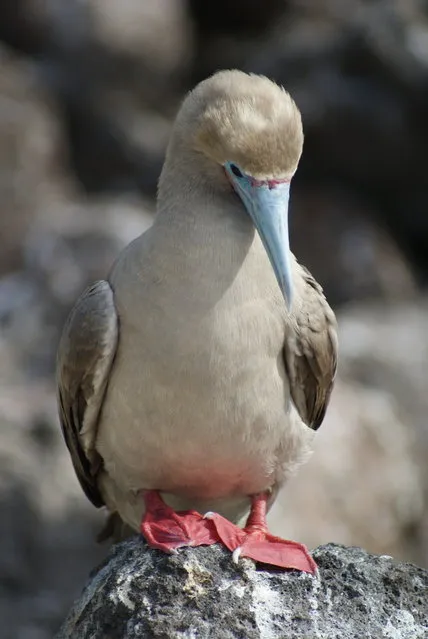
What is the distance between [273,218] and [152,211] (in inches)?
425

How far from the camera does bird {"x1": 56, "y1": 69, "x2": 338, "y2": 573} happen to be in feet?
20.1

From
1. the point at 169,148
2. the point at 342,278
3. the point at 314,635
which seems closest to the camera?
the point at 314,635

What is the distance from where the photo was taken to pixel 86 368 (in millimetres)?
6797

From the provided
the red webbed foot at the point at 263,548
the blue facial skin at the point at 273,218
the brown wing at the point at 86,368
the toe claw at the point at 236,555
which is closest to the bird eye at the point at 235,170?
the blue facial skin at the point at 273,218

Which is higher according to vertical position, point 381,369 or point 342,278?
point 342,278

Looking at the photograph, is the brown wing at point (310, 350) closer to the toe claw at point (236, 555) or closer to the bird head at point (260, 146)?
the bird head at point (260, 146)

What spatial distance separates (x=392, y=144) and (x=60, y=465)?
7412 mm

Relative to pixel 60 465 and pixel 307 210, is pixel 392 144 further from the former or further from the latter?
pixel 60 465

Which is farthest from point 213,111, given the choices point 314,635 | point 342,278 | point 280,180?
point 342,278

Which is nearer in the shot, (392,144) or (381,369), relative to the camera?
(381,369)

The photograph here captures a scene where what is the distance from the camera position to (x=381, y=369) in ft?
38.7

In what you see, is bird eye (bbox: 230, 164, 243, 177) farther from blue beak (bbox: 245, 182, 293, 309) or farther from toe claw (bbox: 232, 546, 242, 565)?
toe claw (bbox: 232, 546, 242, 565)

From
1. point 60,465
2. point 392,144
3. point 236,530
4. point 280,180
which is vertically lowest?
point 236,530

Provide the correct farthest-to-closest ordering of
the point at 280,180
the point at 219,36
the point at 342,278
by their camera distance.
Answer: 1. the point at 219,36
2. the point at 342,278
3. the point at 280,180
